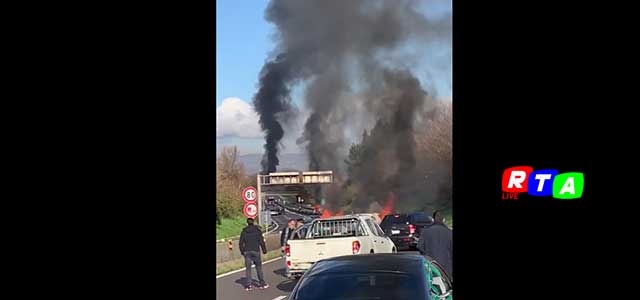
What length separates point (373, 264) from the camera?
747cm

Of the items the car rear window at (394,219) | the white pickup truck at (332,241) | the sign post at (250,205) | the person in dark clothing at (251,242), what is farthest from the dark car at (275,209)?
the person in dark clothing at (251,242)

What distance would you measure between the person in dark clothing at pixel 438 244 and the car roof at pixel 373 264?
2.87 metres

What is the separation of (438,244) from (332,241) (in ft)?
18.5

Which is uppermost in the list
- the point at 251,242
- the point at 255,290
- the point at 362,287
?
the point at 362,287

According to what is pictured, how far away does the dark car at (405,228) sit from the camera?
2403cm

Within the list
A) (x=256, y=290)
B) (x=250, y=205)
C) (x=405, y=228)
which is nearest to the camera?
(x=256, y=290)

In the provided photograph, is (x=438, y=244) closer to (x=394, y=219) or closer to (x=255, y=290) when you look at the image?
(x=255, y=290)

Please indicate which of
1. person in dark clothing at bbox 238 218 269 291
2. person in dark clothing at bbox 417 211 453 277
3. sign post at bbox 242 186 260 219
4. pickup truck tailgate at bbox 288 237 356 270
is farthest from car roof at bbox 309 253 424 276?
sign post at bbox 242 186 260 219

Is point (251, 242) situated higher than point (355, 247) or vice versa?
point (251, 242)

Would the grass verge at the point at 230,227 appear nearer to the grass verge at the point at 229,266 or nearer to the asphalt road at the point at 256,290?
the grass verge at the point at 229,266

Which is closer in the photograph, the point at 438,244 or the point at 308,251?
the point at 438,244
